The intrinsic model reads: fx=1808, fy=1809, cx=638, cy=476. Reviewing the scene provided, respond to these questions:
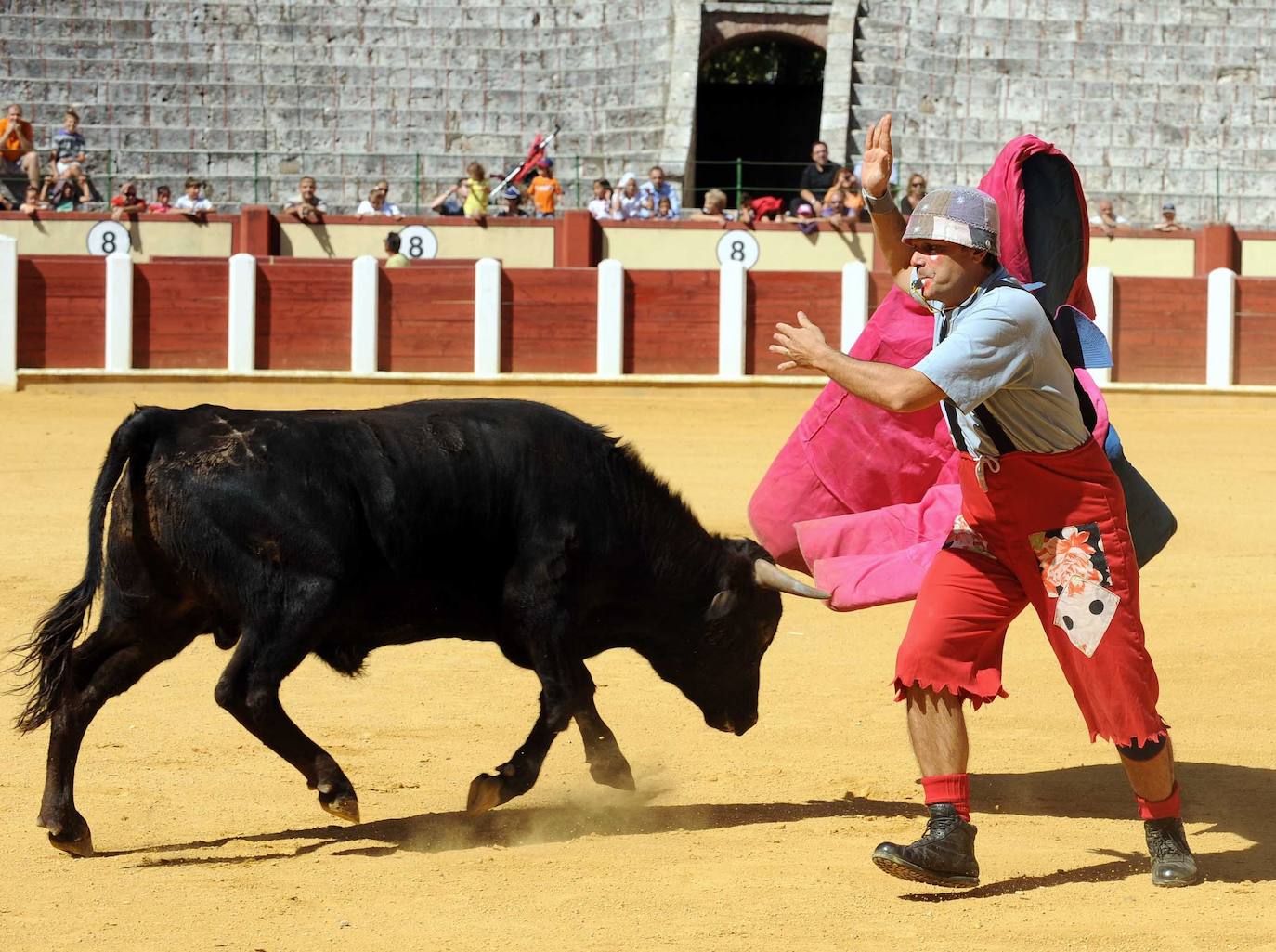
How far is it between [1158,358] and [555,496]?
42.7 feet

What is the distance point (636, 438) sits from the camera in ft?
40.9

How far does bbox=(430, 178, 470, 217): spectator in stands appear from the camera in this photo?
59.3 ft

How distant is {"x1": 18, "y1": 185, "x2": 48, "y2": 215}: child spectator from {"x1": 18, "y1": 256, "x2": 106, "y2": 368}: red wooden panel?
1925mm

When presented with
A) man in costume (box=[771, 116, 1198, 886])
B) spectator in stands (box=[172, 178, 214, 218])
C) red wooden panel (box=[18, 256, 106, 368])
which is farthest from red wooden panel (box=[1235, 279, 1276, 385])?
man in costume (box=[771, 116, 1198, 886])

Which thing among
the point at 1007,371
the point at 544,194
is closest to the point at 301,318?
the point at 544,194

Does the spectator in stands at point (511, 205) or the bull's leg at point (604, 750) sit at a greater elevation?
the spectator in stands at point (511, 205)

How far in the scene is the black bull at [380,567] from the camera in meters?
3.78

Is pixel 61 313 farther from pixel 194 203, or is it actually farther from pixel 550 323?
pixel 550 323

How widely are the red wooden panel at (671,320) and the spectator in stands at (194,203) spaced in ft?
12.9

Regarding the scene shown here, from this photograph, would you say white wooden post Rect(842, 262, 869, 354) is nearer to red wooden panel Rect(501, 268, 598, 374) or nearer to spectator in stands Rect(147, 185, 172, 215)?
red wooden panel Rect(501, 268, 598, 374)

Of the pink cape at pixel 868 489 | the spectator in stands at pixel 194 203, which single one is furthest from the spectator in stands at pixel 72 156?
the pink cape at pixel 868 489

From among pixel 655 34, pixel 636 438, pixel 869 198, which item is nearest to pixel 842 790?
pixel 869 198

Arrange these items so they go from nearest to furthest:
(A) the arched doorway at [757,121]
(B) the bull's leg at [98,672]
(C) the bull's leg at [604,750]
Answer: (B) the bull's leg at [98,672], (C) the bull's leg at [604,750], (A) the arched doorway at [757,121]

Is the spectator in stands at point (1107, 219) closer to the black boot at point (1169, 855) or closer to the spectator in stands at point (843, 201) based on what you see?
the spectator in stands at point (843, 201)
